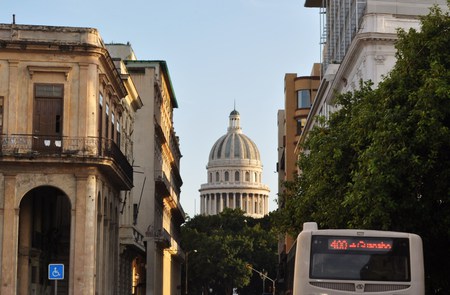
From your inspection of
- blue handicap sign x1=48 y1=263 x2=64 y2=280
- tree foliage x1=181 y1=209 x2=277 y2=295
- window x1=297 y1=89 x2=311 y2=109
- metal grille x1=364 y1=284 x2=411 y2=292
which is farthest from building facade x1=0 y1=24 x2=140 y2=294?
tree foliage x1=181 y1=209 x2=277 y2=295

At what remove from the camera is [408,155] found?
30500 millimetres

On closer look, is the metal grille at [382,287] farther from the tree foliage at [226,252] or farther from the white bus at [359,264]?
the tree foliage at [226,252]

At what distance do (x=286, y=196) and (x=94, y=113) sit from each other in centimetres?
1029

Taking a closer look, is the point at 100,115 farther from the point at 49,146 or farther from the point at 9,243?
the point at 9,243

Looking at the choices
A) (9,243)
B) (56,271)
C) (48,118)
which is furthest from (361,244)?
(48,118)

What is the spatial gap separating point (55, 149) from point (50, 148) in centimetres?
21

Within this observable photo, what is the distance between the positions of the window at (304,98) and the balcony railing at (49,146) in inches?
2160

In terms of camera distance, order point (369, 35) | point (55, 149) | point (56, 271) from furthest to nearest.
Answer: point (369, 35), point (55, 149), point (56, 271)

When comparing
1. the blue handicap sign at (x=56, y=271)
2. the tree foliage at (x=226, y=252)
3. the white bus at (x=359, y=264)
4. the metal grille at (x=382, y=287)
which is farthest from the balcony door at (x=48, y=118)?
the tree foliage at (x=226, y=252)

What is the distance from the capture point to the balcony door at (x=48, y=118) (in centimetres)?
4338

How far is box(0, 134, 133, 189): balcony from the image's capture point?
42.8 meters

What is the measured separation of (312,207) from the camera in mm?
41219

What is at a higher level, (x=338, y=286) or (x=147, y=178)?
(x=147, y=178)

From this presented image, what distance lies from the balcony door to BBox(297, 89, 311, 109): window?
180ft
